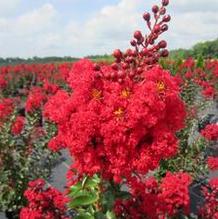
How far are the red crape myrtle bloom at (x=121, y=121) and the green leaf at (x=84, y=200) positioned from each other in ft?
0.88

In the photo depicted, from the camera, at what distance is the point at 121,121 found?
7.12ft

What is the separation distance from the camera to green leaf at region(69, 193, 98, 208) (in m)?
2.55

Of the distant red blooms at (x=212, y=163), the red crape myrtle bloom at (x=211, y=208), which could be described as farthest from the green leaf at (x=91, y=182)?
the distant red blooms at (x=212, y=163)

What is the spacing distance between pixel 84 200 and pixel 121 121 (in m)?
0.57

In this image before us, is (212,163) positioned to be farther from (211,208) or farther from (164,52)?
(164,52)

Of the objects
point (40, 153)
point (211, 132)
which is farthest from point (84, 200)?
point (211, 132)

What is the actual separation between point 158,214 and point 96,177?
664 mm

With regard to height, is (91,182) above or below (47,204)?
above

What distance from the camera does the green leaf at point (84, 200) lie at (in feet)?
8.36

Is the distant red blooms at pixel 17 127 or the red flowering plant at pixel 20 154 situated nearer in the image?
the red flowering plant at pixel 20 154

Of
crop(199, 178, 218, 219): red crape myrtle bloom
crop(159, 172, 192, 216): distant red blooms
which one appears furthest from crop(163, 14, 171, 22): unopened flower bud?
crop(199, 178, 218, 219): red crape myrtle bloom

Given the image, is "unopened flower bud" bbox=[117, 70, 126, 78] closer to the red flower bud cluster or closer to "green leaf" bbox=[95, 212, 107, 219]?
the red flower bud cluster

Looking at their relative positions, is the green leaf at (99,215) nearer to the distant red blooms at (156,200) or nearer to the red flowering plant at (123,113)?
the red flowering plant at (123,113)

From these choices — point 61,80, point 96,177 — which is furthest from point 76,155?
point 61,80
